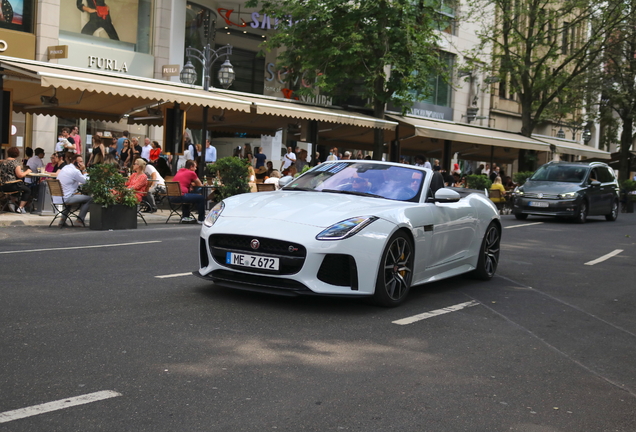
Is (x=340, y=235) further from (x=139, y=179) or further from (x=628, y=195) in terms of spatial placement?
(x=628, y=195)

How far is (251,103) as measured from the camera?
20.2m

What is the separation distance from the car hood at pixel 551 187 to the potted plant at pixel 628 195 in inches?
471

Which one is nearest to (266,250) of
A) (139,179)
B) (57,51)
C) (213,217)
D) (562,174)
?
(213,217)

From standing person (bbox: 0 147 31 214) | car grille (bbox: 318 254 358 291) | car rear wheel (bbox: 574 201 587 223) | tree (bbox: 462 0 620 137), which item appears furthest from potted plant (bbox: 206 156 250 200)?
tree (bbox: 462 0 620 137)

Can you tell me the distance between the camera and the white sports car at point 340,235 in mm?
6828

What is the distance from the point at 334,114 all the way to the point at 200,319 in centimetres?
1733

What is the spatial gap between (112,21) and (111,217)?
46.3 feet

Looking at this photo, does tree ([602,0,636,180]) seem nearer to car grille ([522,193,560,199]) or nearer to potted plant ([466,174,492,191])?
potted plant ([466,174,492,191])

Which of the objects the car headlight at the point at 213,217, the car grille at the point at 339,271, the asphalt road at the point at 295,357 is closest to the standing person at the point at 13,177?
the asphalt road at the point at 295,357

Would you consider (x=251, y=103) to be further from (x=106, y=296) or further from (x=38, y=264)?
(x=106, y=296)

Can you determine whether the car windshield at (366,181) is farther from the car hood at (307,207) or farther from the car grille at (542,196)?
the car grille at (542,196)

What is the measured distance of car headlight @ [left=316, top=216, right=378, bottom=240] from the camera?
6.83 metres

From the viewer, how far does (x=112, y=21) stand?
88.1 feet

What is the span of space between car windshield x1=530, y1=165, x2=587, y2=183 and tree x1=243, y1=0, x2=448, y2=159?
5527 mm
